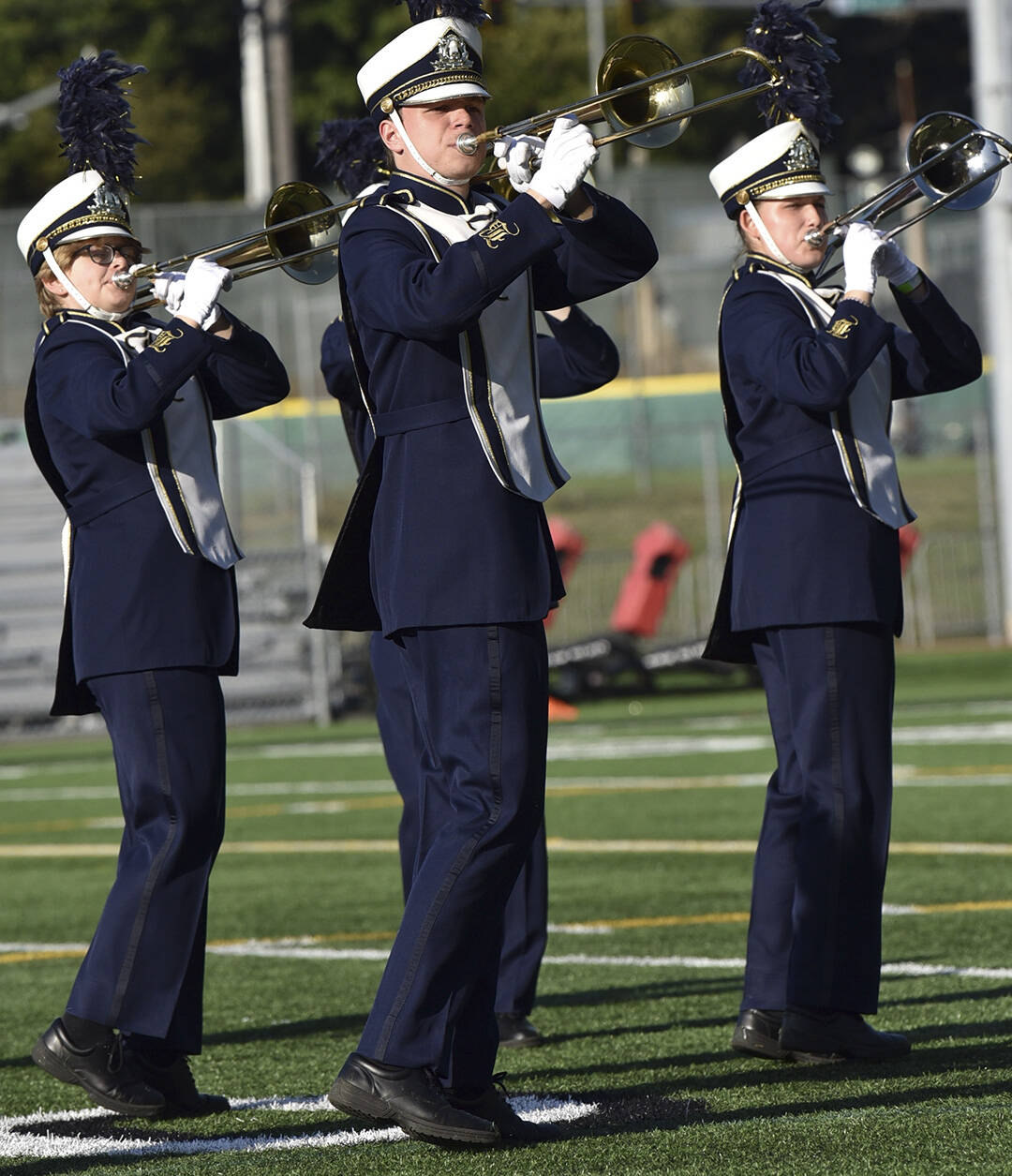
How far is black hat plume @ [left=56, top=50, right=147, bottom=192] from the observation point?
17.3 feet

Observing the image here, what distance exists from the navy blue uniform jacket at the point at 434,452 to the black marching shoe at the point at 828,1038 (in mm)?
1253

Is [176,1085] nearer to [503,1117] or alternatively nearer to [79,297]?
[503,1117]

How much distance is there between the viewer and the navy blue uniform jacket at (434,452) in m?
4.26

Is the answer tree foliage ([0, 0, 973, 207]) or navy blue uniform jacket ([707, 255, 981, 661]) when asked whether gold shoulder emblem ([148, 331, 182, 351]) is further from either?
tree foliage ([0, 0, 973, 207])

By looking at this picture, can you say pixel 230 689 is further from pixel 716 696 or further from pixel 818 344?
pixel 818 344

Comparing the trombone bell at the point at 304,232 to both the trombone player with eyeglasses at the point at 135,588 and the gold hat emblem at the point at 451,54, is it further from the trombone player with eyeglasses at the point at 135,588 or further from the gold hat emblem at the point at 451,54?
the gold hat emblem at the point at 451,54

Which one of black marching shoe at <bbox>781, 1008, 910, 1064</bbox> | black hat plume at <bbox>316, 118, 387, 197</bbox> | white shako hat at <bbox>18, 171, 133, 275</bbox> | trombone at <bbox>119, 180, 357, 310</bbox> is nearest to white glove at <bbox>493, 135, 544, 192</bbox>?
trombone at <bbox>119, 180, 357, 310</bbox>

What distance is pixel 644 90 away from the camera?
4855 millimetres

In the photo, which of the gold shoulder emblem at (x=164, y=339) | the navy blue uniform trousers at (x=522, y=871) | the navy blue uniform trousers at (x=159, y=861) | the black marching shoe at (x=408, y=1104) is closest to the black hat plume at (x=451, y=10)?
the gold shoulder emblem at (x=164, y=339)

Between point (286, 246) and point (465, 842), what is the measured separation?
1832 mm

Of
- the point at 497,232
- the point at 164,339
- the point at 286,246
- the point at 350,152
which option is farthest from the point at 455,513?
the point at 350,152

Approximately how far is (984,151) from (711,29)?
43.6 m

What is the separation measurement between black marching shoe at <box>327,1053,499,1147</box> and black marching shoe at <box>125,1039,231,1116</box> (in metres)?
0.69

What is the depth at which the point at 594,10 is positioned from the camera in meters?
42.9
